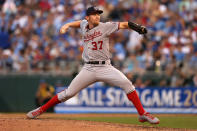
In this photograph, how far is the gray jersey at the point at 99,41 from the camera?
790 centimetres

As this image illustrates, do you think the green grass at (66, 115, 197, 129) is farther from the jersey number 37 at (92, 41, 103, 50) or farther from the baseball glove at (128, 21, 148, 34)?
the baseball glove at (128, 21, 148, 34)

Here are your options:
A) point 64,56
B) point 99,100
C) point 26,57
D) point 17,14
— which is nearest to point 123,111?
point 99,100

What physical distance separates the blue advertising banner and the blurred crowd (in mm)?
551

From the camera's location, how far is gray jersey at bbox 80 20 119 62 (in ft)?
25.9

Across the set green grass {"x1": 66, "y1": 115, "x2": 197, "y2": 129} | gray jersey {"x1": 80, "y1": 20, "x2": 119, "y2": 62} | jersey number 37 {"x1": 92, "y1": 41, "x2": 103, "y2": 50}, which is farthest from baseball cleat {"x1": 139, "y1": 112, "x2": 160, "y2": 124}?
green grass {"x1": 66, "y1": 115, "x2": 197, "y2": 129}

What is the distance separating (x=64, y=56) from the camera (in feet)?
52.0

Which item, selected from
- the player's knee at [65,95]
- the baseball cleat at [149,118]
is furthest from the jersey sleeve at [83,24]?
the baseball cleat at [149,118]

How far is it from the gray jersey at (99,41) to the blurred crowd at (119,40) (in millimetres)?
6936

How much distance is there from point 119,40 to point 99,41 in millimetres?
8875

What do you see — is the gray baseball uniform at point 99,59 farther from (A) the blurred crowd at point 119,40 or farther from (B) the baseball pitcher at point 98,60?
(A) the blurred crowd at point 119,40

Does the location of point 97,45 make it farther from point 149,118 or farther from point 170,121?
point 170,121

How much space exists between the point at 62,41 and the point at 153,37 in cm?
307

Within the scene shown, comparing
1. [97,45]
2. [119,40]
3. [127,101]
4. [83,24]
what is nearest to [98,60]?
[97,45]

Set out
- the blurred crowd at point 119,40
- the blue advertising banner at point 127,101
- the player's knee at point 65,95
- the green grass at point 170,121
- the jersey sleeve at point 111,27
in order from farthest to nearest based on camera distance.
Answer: the blurred crowd at point 119,40 < the blue advertising banner at point 127,101 < the green grass at point 170,121 < the player's knee at point 65,95 < the jersey sleeve at point 111,27
